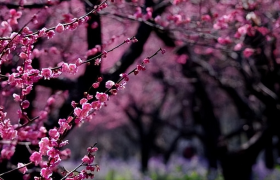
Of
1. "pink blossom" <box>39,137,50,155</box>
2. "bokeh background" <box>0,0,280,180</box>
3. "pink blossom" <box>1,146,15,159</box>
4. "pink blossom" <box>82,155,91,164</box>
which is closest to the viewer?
"pink blossom" <box>39,137,50,155</box>

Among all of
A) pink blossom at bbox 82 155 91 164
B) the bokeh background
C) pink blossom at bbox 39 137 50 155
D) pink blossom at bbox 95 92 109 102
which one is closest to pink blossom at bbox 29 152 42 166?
pink blossom at bbox 39 137 50 155

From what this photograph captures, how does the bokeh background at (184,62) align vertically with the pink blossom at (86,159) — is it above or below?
below

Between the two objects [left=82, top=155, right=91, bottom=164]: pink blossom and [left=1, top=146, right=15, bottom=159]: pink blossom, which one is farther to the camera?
[left=1, top=146, right=15, bottom=159]: pink blossom

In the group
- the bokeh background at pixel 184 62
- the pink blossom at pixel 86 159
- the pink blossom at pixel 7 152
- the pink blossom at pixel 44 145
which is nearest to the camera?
the pink blossom at pixel 44 145

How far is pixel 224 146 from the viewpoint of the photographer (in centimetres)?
1016

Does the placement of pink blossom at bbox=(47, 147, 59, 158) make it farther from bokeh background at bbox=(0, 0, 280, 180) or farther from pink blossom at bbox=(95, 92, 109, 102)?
bokeh background at bbox=(0, 0, 280, 180)

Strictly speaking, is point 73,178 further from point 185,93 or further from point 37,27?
point 185,93

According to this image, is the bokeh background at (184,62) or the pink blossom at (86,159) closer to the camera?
the pink blossom at (86,159)

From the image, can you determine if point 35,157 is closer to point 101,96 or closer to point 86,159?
point 86,159

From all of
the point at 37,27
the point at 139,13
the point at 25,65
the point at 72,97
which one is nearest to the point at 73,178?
the point at 25,65

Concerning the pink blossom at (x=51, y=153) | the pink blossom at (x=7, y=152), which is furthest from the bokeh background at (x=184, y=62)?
the pink blossom at (x=51, y=153)

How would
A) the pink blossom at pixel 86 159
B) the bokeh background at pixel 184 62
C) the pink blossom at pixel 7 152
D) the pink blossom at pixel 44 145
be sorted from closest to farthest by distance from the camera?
the pink blossom at pixel 44 145 < the pink blossom at pixel 86 159 < the pink blossom at pixel 7 152 < the bokeh background at pixel 184 62

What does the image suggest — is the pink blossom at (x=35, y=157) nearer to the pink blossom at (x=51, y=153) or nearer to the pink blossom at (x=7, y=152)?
the pink blossom at (x=51, y=153)

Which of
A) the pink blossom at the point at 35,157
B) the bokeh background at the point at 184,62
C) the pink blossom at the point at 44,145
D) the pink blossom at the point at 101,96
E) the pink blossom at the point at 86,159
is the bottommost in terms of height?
the bokeh background at the point at 184,62
